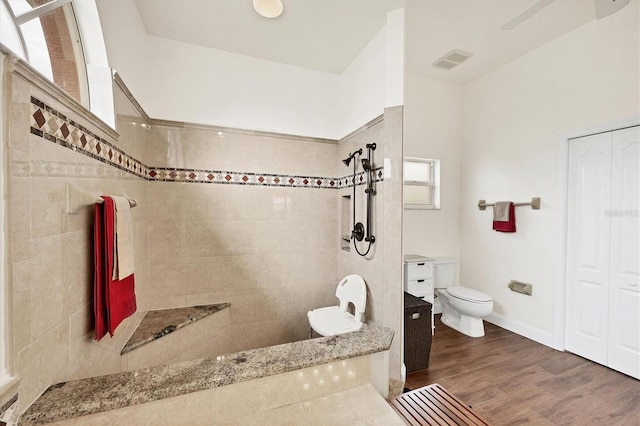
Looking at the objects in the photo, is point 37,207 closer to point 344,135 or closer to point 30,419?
point 30,419

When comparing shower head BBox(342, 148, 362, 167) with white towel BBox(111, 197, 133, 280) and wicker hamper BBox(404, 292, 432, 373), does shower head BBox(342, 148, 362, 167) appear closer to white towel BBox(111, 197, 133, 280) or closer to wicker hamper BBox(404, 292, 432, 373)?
wicker hamper BBox(404, 292, 432, 373)

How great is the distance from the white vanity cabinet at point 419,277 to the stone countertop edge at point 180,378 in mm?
1658

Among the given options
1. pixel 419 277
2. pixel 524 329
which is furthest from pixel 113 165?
pixel 524 329

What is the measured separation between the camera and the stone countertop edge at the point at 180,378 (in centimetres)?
Answer: 87

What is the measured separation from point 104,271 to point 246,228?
1203 mm

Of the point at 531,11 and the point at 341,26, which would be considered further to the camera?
the point at 341,26

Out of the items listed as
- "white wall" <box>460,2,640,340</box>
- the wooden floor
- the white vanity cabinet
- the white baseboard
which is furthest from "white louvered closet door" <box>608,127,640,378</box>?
the white vanity cabinet

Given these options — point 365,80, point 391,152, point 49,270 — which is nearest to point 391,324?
point 391,152

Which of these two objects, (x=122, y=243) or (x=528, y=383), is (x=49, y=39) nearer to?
(x=122, y=243)

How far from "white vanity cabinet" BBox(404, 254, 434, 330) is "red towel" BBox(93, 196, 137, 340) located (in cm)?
254

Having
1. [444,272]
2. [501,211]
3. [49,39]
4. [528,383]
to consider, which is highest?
[49,39]

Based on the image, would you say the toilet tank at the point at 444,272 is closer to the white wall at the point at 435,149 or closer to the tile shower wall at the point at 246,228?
the white wall at the point at 435,149

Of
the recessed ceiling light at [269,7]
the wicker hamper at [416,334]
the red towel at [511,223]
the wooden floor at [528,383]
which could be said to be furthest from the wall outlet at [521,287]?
the recessed ceiling light at [269,7]

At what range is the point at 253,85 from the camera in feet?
7.78
